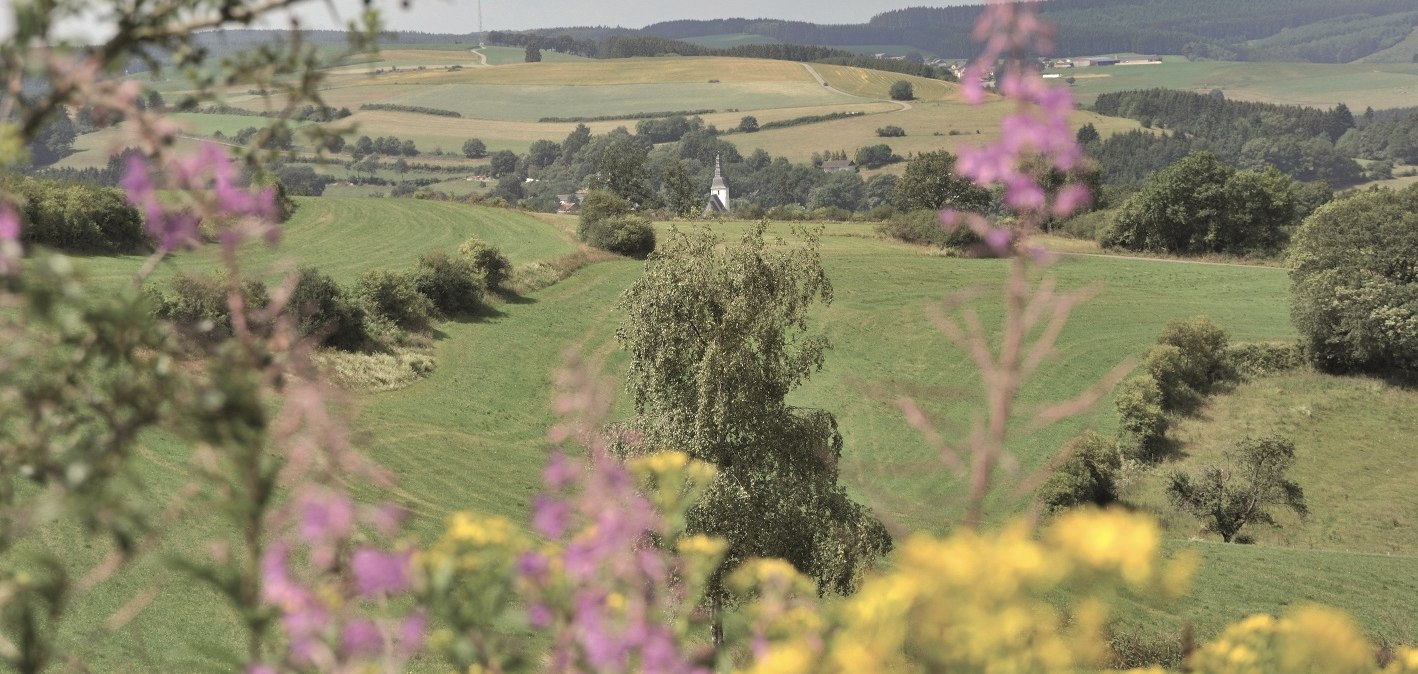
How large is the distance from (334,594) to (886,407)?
4199 cm

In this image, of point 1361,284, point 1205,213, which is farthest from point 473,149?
point 1361,284

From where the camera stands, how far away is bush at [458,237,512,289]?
52.7 meters

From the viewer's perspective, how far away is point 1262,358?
161 feet

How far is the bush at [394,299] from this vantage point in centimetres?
4306

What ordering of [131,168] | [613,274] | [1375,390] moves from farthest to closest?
[613,274]
[1375,390]
[131,168]

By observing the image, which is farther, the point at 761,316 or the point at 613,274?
the point at 613,274

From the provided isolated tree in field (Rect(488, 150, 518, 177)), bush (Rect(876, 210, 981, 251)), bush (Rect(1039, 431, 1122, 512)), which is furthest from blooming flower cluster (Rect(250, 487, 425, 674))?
isolated tree in field (Rect(488, 150, 518, 177))

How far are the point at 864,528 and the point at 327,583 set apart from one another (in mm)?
15913

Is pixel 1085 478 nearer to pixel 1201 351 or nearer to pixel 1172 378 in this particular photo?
pixel 1172 378

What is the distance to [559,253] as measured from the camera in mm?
62750

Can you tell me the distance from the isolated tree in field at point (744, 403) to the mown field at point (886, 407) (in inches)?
52.0

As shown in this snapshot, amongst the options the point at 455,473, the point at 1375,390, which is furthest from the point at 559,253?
the point at 1375,390

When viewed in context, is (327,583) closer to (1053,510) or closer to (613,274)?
(1053,510)

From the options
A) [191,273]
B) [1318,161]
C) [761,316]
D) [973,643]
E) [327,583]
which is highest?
[191,273]
